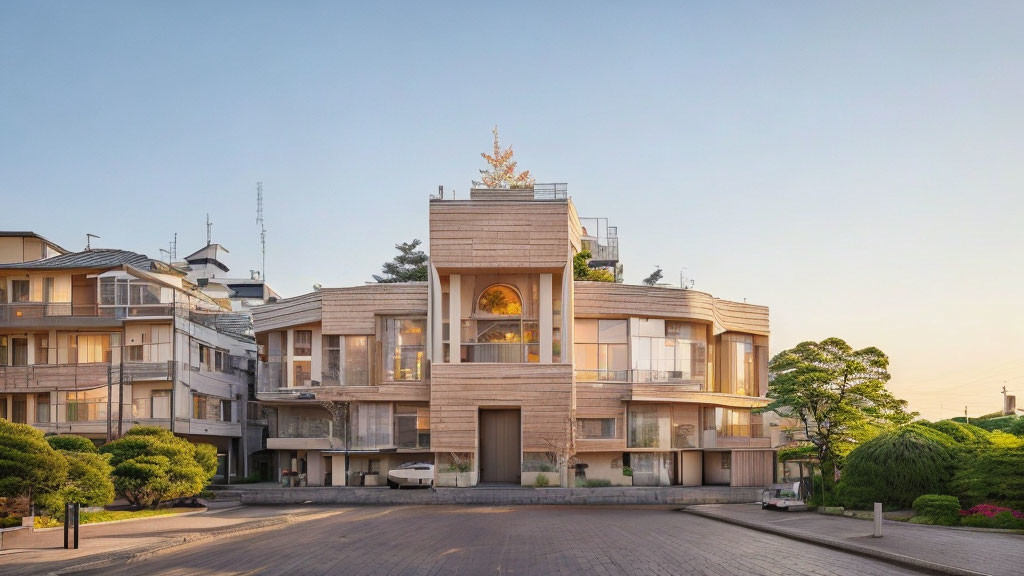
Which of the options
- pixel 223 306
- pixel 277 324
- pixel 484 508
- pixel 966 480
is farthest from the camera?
pixel 223 306

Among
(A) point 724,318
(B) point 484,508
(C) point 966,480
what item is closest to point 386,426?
(B) point 484,508

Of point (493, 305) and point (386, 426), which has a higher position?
point (493, 305)

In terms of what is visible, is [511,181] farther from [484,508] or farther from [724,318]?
[484,508]

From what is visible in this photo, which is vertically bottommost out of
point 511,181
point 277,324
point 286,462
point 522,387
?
point 286,462

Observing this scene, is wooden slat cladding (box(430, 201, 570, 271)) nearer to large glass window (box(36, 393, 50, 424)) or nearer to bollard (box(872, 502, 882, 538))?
large glass window (box(36, 393, 50, 424))

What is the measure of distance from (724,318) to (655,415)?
7.75 meters

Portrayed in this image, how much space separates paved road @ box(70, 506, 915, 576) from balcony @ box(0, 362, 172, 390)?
22.4 meters

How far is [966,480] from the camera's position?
25.4 metres

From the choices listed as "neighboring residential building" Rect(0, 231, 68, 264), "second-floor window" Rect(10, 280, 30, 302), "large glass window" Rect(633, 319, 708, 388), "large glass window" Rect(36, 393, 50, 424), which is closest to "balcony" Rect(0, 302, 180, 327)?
"second-floor window" Rect(10, 280, 30, 302)

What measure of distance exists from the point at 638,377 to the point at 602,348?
2.41 meters

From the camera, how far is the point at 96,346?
165ft

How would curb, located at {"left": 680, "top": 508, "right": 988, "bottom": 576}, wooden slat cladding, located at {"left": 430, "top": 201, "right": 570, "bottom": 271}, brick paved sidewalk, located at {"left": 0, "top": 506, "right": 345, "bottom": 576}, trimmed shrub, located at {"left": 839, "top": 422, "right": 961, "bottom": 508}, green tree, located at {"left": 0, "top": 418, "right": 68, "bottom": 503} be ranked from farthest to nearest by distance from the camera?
wooden slat cladding, located at {"left": 430, "top": 201, "right": 570, "bottom": 271}
trimmed shrub, located at {"left": 839, "top": 422, "right": 961, "bottom": 508}
green tree, located at {"left": 0, "top": 418, "right": 68, "bottom": 503}
brick paved sidewalk, located at {"left": 0, "top": 506, "right": 345, "bottom": 576}
curb, located at {"left": 680, "top": 508, "right": 988, "bottom": 576}

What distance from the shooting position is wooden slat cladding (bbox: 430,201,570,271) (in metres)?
43.6

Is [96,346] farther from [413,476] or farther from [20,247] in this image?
[413,476]
